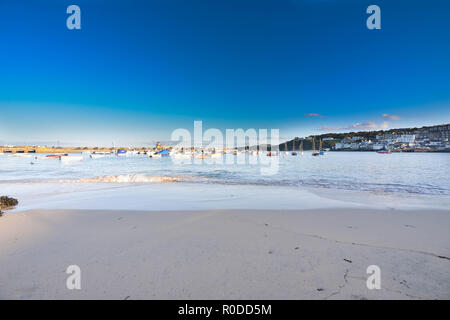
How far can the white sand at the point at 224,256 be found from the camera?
2.76 metres

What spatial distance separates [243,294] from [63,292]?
2.33 m

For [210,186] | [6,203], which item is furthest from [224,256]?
[210,186]

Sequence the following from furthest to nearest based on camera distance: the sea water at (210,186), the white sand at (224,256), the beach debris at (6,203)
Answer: the sea water at (210,186), the beach debris at (6,203), the white sand at (224,256)

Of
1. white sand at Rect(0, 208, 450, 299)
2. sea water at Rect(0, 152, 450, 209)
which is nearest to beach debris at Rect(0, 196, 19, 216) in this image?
sea water at Rect(0, 152, 450, 209)

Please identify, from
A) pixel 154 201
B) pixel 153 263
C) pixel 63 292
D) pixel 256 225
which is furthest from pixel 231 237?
pixel 154 201

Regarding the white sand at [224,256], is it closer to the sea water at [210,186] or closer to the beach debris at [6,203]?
the sea water at [210,186]

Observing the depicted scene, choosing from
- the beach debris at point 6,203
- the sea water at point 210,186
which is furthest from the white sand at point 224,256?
the beach debris at point 6,203

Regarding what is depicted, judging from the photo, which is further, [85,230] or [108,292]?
[85,230]

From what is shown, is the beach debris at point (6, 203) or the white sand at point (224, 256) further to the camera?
the beach debris at point (6, 203)

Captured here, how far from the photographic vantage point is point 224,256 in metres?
3.70

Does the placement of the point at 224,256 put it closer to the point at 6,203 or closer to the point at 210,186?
the point at 6,203

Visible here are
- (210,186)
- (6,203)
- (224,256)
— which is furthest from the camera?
(210,186)
